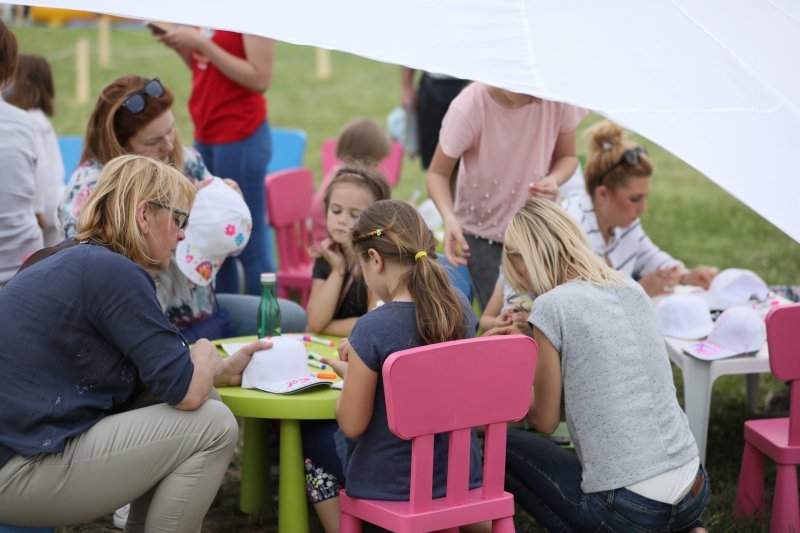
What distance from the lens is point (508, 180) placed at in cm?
418

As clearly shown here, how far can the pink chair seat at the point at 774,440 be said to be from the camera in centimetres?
336

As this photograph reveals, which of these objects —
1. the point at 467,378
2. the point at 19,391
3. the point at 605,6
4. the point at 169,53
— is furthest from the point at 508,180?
the point at 169,53

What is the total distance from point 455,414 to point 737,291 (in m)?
2.11

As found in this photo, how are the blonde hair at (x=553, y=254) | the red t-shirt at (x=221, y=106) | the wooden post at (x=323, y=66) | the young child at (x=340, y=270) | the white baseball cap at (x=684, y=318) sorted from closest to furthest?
the blonde hair at (x=553, y=254) → the young child at (x=340, y=270) → the white baseball cap at (x=684, y=318) → the red t-shirt at (x=221, y=106) → the wooden post at (x=323, y=66)

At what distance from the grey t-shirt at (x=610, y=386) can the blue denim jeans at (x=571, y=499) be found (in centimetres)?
6

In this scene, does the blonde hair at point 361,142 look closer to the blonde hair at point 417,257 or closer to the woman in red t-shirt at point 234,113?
the woman in red t-shirt at point 234,113

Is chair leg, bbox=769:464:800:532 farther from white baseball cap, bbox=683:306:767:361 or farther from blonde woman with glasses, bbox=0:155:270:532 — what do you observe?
blonde woman with glasses, bbox=0:155:270:532

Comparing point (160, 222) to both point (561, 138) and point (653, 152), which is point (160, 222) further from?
point (653, 152)

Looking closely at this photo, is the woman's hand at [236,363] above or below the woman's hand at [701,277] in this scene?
below

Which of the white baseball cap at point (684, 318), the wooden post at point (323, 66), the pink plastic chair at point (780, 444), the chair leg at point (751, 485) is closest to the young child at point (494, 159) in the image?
the white baseball cap at point (684, 318)

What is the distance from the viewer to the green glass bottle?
3.62 meters

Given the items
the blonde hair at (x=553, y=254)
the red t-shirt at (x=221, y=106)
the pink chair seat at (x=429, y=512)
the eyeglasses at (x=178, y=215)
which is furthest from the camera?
the red t-shirt at (x=221, y=106)

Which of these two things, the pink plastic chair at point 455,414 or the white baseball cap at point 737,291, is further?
the white baseball cap at point 737,291

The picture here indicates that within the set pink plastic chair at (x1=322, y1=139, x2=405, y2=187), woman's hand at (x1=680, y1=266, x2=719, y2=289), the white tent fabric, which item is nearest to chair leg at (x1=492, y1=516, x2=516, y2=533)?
the white tent fabric
